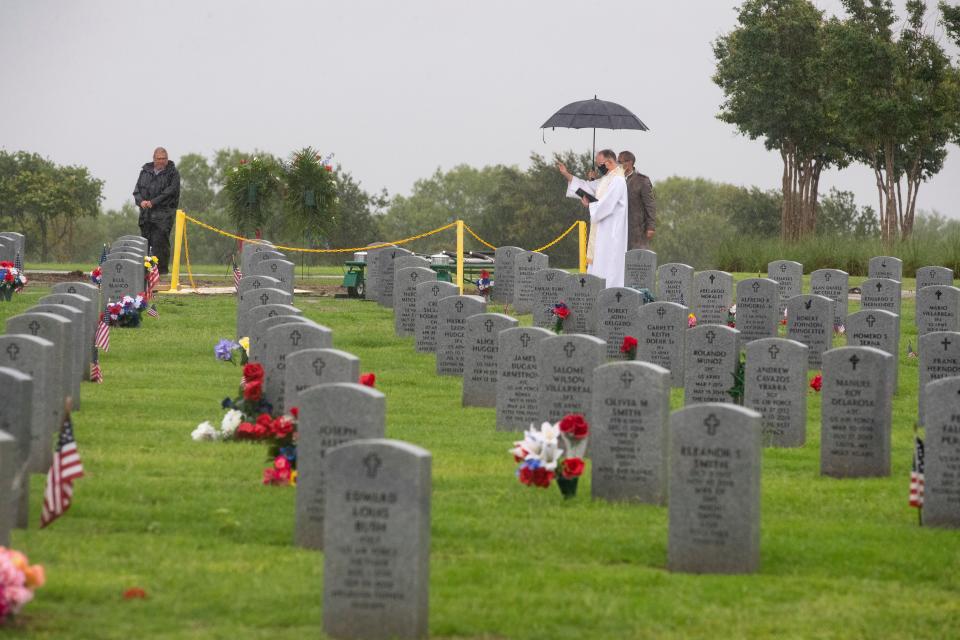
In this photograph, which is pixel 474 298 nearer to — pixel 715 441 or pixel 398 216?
pixel 715 441

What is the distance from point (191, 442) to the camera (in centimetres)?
1367

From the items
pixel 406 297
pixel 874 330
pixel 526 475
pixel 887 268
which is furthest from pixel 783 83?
pixel 526 475

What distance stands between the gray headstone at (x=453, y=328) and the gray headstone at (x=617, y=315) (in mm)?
1723

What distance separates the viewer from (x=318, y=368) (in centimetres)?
1199

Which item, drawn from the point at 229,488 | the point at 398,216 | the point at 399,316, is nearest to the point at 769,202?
the point at 398,216

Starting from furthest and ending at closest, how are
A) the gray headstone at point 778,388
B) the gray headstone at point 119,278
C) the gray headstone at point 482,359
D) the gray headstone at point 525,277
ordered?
1. the gray headstone at point 525,277
2. the gray headstone at point 119,278
3. the gray headstone at point 482,359
4. the gray headstone at point 778,388

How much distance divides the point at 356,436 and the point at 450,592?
1284 mm

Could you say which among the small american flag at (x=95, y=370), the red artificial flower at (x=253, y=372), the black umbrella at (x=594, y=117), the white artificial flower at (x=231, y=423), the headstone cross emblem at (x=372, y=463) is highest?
the black umbrella at (x=594, y=117)

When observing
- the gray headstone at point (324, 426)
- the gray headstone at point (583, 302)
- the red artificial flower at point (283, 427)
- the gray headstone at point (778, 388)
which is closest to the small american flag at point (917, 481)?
the gray headstone at point (778, 388)

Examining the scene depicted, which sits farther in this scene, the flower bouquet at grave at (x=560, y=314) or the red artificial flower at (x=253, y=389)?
the flower bouquet at grave at (x=560, y=314)

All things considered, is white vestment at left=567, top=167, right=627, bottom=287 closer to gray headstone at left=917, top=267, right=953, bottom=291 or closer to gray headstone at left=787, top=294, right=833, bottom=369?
gray headstone at left=787, top=294, right=833, bottom=369

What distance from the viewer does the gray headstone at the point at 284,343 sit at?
1377cm

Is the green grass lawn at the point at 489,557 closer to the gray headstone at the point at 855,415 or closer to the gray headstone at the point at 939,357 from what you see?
the gray headstone at the point at 855,415

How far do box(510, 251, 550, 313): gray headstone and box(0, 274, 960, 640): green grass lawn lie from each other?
42.5 ft
